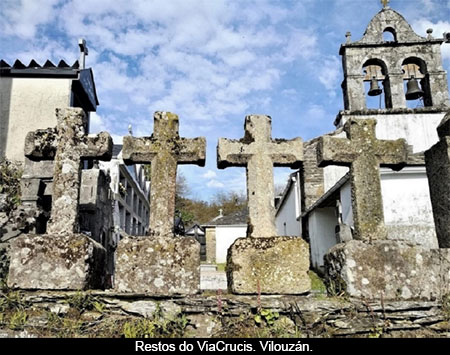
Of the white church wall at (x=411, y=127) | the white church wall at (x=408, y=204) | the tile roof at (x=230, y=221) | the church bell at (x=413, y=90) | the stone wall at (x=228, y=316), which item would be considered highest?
the church bell at (x=413, y=90)

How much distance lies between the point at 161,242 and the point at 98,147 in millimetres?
1233

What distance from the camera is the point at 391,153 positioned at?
390 cm

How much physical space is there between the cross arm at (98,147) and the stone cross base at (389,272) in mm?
2540

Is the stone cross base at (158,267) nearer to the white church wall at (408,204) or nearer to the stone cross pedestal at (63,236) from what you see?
the stone cross pedestal at (63,236)

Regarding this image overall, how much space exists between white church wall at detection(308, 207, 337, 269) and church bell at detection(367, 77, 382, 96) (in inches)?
201

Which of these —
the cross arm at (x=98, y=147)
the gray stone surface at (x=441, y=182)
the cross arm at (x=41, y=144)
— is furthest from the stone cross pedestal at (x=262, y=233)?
the cross arm at (x=41, y=144)

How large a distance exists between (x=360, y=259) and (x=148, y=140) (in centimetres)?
237

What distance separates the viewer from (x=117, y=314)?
128 inches

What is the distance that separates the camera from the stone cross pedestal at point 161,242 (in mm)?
3379

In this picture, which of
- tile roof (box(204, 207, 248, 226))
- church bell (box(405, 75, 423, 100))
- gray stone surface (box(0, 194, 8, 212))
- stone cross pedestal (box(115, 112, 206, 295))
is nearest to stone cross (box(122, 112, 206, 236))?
stone cross pedestal (box(115, 112, 206, 295))

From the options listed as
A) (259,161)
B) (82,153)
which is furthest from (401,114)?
(82,153)

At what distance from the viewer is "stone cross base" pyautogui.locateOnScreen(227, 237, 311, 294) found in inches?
132

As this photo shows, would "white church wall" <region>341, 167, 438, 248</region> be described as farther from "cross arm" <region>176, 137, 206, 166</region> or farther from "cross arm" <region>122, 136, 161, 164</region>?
"cross arm" <region>122, 136, 161, 164</region>

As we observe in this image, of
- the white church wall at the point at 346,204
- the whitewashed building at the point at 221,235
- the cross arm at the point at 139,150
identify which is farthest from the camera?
the whitewashed building at the point at 221,235
